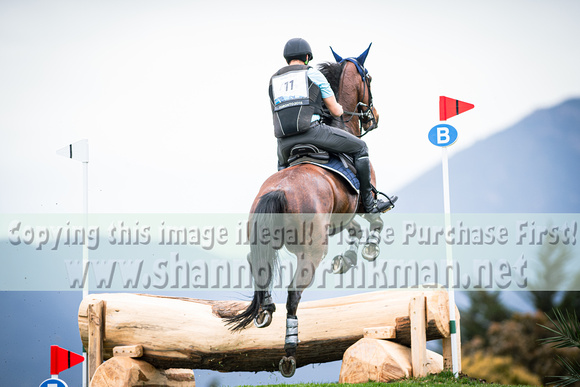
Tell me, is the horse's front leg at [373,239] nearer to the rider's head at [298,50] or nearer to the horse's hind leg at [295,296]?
the horse's hind leg at [295,296]

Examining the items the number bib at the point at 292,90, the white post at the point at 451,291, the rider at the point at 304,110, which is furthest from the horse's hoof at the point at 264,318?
the white post at the point at 451,291

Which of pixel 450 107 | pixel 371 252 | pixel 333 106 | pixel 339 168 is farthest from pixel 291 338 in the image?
pixel 450 107

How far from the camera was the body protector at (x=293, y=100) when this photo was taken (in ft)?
17.4

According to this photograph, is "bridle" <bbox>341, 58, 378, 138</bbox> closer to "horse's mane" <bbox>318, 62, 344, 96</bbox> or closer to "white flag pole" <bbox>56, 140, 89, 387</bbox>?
"horse's mane" <bbox>318, 62, 344, 96</bbox>

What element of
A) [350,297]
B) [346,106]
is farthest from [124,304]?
[346,106]

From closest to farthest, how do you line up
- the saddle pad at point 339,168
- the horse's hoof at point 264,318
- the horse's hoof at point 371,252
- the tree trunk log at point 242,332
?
the horse's hoof at point 264,318 < the saddle pad at point 339,168 < the horse's hoof at point 371,252 < the tree trunk log at point 242,332

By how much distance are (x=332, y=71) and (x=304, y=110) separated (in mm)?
1001

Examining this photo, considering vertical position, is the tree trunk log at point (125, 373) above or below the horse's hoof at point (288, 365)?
below

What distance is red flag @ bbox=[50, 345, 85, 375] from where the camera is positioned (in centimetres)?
618

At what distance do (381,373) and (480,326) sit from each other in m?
5.44

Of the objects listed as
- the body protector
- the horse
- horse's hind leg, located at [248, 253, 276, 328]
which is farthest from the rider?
horse's hind leg, located at [248, 253, 276, 328]

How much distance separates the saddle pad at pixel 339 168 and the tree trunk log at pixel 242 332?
1.38 m

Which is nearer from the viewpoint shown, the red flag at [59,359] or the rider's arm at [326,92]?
the rider's arm at [326,92]

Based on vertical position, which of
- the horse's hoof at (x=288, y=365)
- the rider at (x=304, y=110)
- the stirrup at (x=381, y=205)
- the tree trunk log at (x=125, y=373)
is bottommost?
the tree trunk log at (x=125, y=373)
